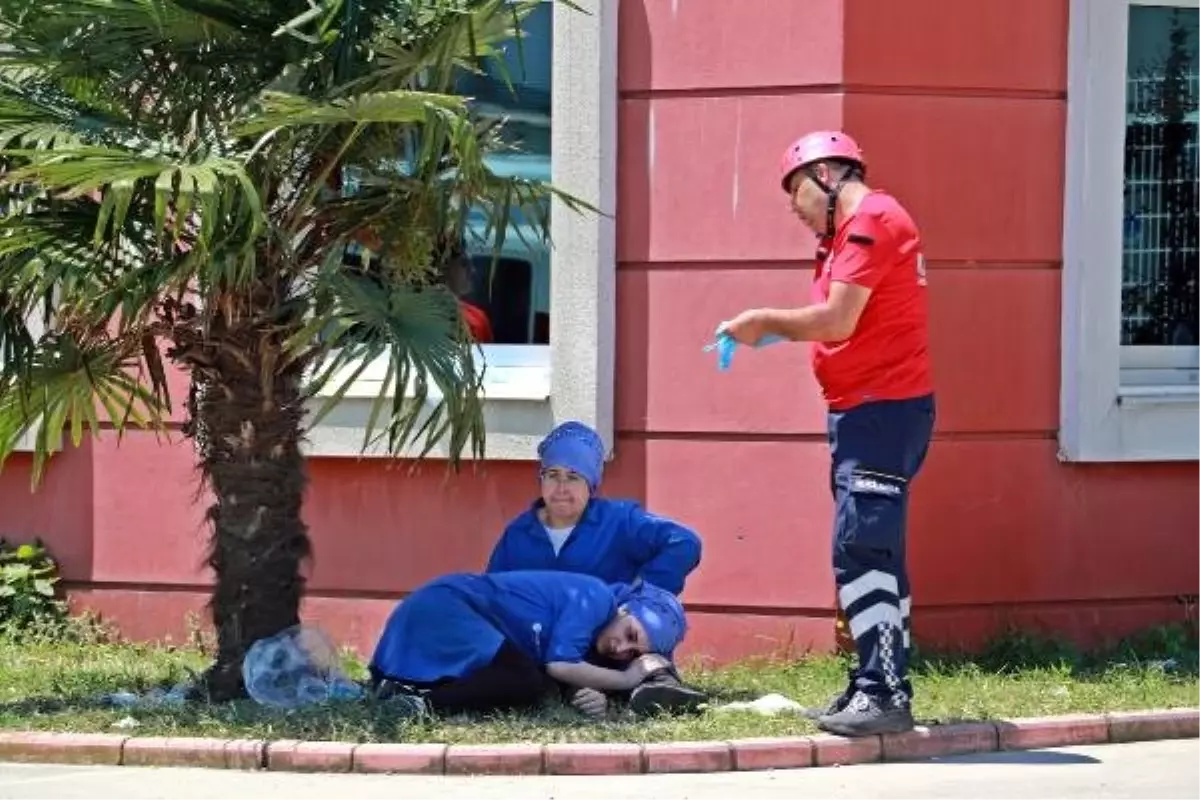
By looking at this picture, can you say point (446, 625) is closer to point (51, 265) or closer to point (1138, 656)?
point (51, 265)

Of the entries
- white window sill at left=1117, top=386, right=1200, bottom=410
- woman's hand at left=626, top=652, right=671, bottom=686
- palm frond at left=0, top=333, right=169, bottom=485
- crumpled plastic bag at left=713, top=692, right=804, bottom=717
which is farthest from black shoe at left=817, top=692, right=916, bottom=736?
palm frond at left=0, top=333, right=169, bottom=485

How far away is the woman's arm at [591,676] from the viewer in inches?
301

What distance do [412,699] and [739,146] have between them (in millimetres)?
2932

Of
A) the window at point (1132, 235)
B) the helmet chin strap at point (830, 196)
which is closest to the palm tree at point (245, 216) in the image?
the helmet chin strap at point (830, 196)

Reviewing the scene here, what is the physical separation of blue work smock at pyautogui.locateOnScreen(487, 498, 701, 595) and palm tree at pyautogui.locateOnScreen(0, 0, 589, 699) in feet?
1.90

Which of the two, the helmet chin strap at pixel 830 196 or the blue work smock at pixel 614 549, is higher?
the helmet chin strap at pixel 830 196

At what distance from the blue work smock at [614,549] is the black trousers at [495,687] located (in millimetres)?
495

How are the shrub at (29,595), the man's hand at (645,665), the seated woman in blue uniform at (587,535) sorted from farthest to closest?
1. the shrub at (29,595)
2. the seated woman in blue uniform at (587,535)
3. the man's hand at (645,665)

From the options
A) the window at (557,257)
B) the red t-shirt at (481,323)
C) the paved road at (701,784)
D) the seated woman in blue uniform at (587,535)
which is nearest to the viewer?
the paved road at (701,784)

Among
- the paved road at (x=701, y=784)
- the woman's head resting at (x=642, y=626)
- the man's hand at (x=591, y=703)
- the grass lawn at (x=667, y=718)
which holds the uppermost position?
the woman's head resting at (x=642, y=626)

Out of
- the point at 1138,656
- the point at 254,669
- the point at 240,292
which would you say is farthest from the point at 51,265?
the point at 1138,656

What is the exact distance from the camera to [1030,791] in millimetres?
6699

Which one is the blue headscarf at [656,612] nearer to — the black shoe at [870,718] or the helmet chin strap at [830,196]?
the black shoe at [870,718]

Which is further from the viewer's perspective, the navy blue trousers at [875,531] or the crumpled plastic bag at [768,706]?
the crumpled plastic bag at [768,706]
